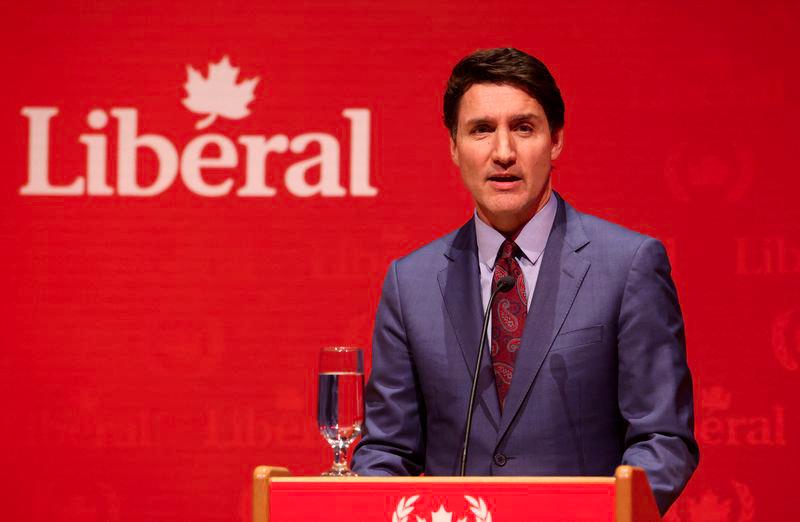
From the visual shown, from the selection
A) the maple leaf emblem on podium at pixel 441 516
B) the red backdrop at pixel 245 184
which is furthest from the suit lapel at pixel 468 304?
the red backdrop at pixel 245 184

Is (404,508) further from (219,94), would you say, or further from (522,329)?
(219,94)

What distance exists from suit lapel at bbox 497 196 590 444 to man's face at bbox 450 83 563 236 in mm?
101

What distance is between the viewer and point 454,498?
4.93ft

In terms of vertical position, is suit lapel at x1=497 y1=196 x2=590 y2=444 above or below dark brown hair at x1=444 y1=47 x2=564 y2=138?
below

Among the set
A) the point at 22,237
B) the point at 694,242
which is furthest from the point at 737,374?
the point at 22,237

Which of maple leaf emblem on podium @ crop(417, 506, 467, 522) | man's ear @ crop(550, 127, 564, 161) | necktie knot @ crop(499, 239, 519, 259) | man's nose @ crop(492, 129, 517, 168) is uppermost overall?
man's ear @ crop(550, 127, 564, 161)

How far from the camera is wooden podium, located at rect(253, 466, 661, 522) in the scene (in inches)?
56.3

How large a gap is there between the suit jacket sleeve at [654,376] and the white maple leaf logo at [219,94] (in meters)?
1.71

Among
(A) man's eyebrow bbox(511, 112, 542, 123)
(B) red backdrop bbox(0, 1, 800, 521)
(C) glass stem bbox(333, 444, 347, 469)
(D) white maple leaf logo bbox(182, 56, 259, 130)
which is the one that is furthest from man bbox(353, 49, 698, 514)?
(D) white maple leaf logo bbox(182, 56, 259, 130)

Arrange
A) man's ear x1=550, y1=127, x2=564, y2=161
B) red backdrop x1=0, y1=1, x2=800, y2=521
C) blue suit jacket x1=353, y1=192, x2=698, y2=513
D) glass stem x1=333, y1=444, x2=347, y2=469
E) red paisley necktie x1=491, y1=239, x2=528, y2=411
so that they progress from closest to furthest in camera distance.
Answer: glass stem x1=333, y1=444, x2=347, y2=469 < blue suit jacket x1=353, y1=192, x2=698, y2=513 < red paisley necktie x1=491, y1=239, x2=528, y2=411 < man's ear x1=550, y1=127, x2=564, y2=161 < red backdrop x1=0, y1=1, x2=800, y2=521

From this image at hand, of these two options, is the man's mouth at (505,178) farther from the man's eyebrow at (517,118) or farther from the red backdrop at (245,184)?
the red backdrop at (245,184)

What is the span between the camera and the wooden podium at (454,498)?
4.69ft

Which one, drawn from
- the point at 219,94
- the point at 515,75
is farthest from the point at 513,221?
the point at 219,94

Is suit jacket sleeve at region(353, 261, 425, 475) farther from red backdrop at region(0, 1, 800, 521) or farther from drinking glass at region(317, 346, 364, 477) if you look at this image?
red backdrop at region(0, 1, 800, 521)
